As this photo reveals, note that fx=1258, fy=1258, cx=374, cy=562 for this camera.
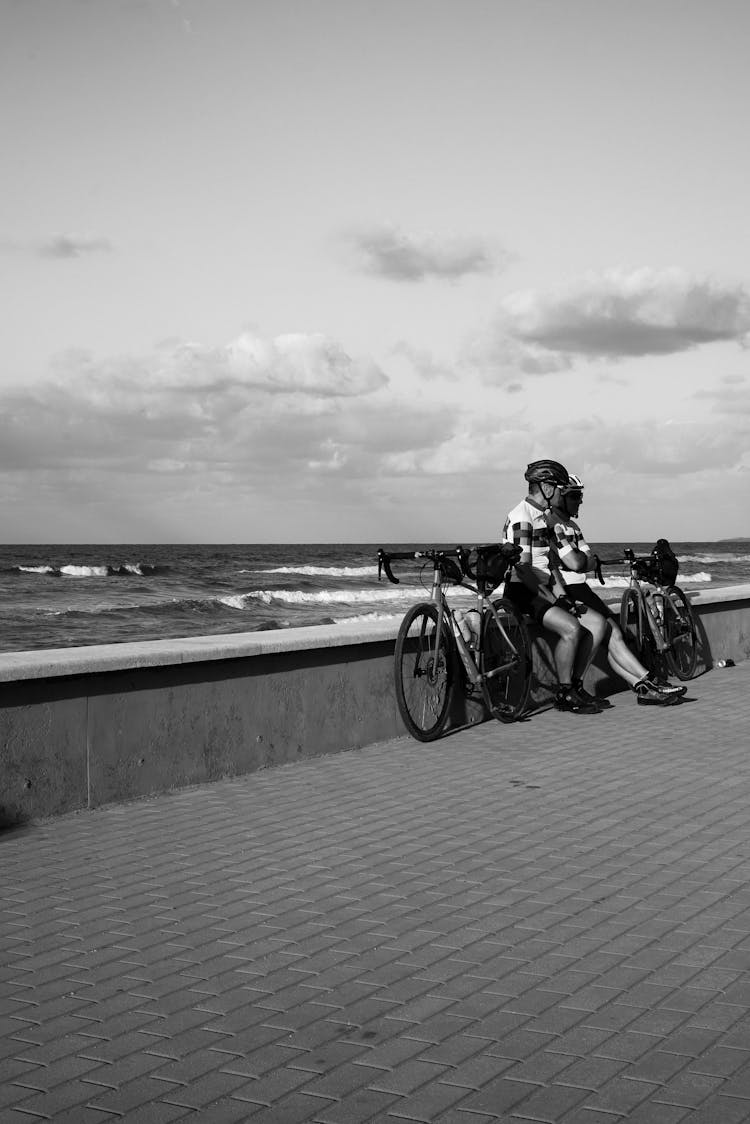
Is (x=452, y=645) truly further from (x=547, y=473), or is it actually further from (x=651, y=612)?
(x=651, y=612)

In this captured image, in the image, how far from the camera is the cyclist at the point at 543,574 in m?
9.37

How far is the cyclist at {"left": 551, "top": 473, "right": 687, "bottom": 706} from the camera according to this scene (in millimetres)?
9461

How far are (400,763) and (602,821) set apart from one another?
183cm

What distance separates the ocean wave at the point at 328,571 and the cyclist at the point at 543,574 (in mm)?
48004

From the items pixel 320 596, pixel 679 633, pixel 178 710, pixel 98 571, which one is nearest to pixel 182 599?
pixel 320 596

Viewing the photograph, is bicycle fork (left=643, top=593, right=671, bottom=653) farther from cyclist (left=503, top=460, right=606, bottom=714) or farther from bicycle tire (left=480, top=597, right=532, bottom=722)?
bicycle tire (left=480, top=597, right=532, bottom=722)

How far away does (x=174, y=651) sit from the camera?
6.77 metres

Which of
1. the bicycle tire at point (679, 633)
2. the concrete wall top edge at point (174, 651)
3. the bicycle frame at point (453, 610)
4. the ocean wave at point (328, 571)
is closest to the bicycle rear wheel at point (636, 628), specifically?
the bicycle tire at point (679, 633)

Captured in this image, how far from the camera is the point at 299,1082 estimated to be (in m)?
3.16

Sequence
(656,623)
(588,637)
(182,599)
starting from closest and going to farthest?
(588,637), (656,623), (182,599)

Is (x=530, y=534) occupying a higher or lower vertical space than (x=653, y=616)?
higher

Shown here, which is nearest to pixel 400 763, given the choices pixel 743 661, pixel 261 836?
pixel 261 836

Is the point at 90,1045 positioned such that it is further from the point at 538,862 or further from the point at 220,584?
the point at 220,584

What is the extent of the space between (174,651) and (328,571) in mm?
57495
